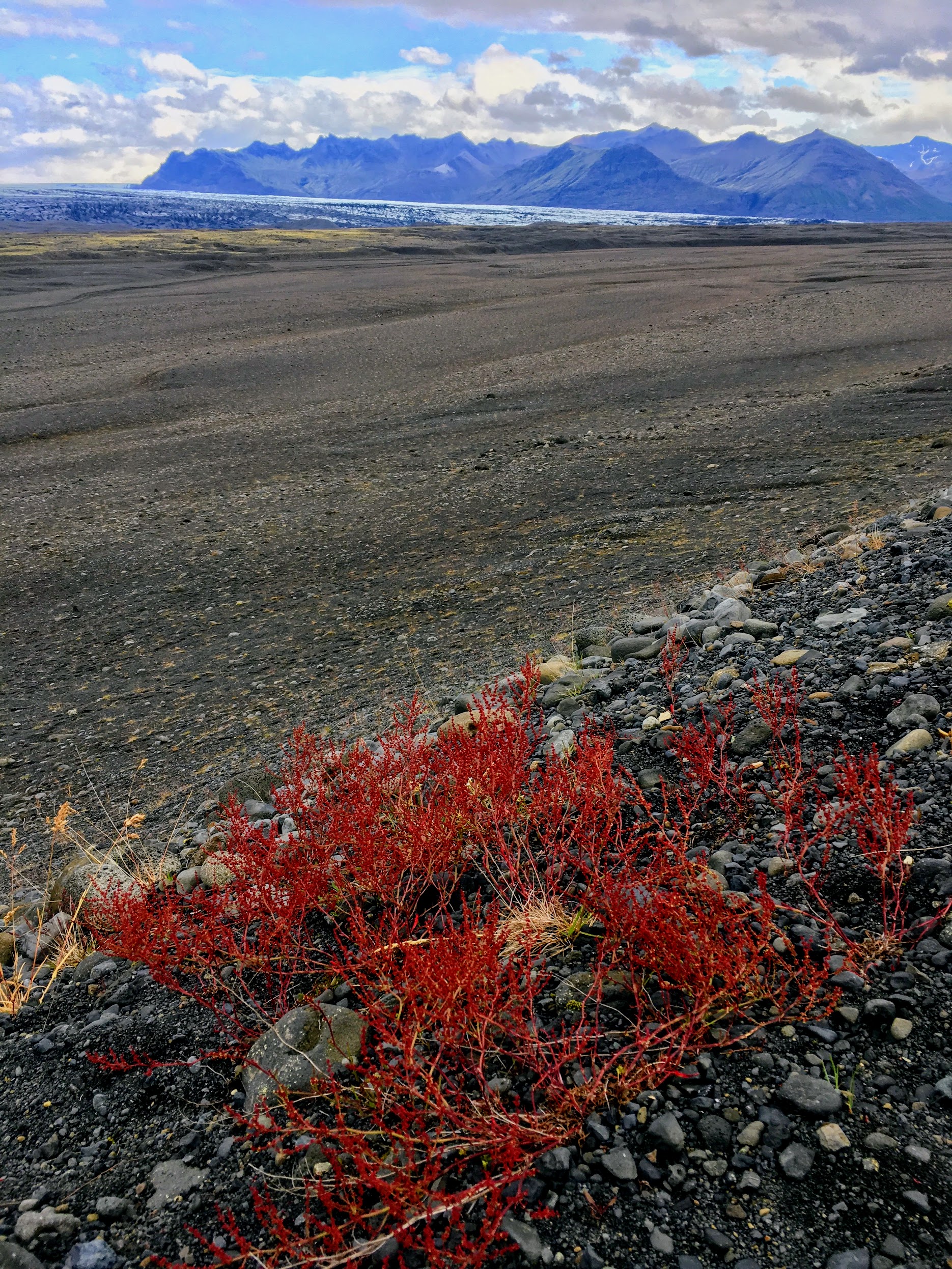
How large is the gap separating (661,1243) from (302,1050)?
0.97 meters

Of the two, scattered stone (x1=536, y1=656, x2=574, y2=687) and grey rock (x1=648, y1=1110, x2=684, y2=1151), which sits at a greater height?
grey rock (x1=648, y1=1110, x2=684, y2=1151)

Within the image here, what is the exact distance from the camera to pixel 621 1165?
172cm

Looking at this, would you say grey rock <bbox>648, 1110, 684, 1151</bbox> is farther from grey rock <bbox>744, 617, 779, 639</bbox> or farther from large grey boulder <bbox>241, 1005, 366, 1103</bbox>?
grey rock <bbox>744, 617, 779, 639</bbox>

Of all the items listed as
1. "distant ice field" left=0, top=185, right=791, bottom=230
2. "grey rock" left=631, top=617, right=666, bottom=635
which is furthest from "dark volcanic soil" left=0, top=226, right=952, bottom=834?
"distant ice field" left=0, top=185, right=791, bottom=230

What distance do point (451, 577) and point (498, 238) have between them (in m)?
63.3

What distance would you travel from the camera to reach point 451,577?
21.7 ft

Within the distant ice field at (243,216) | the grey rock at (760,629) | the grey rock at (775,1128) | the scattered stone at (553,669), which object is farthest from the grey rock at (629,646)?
the distant ice field at (243,216)

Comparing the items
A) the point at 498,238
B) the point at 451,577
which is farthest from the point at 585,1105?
the point at 498,238

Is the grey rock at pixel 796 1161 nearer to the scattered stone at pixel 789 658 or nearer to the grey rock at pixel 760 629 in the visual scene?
the scattered stone at pixel 789 658

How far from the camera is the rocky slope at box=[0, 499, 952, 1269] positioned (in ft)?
5.23

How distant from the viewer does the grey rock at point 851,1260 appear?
149cm

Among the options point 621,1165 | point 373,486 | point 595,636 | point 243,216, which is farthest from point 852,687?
point 243,216

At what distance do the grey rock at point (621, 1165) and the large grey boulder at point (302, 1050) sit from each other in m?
0.65

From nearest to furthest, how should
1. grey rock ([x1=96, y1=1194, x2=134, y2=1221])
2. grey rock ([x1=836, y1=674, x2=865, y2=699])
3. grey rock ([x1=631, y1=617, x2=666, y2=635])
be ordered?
1. grey rock ([x1=96, y1=1194, x2=134, y2=1221])
2. grey rock ([x1=836, y1=674, x2=865, y2=699])
3. grey rock ([x1=631, y1=617, x2=666, y2=635])
